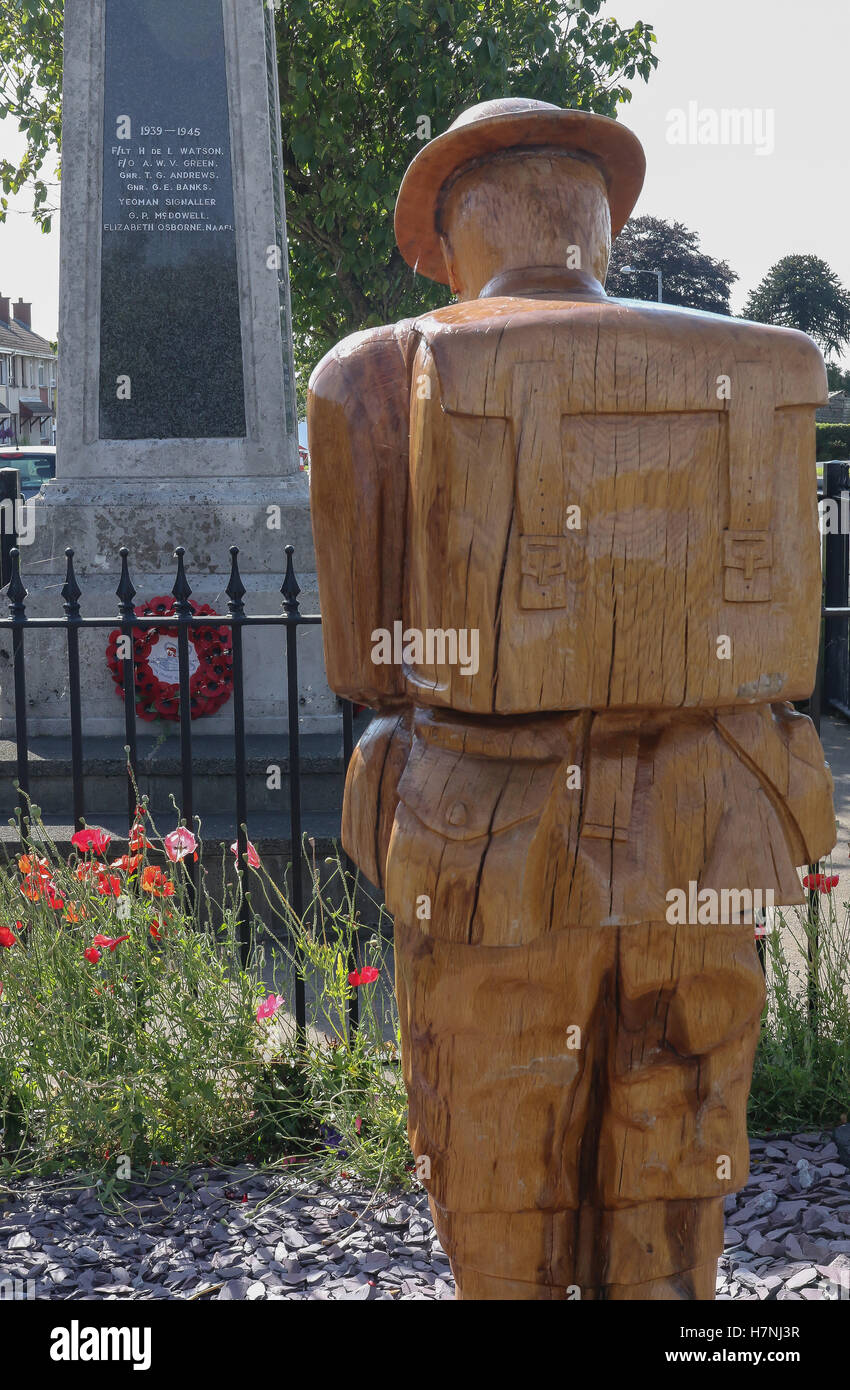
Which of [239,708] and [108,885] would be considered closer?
[108,885]

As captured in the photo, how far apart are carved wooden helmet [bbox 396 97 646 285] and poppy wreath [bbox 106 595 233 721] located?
3710 mm

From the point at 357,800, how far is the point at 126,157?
5.01 m

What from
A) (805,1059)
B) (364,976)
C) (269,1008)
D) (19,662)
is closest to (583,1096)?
(364,976)

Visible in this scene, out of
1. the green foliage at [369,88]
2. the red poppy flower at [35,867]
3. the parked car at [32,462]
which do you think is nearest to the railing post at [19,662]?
the red poppy flower at [35,867]

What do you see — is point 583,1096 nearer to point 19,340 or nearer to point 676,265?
point 676,265

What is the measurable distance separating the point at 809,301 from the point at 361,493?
6169 centimetres

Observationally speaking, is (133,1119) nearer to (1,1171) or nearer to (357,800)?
(1,1171)

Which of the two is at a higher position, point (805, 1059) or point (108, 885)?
point (108, 885)

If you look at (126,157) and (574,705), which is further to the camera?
(126,157)

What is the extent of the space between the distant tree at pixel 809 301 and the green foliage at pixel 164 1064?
195ft

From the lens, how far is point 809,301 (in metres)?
58.0

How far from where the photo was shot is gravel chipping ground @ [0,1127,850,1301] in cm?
272
